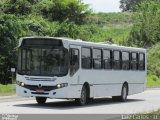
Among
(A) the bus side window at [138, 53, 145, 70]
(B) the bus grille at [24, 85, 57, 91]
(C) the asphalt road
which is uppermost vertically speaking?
(A) the bus side window at [138, 53, 145, 70]

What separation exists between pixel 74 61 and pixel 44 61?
1.26m

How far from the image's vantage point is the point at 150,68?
64250 millimetres

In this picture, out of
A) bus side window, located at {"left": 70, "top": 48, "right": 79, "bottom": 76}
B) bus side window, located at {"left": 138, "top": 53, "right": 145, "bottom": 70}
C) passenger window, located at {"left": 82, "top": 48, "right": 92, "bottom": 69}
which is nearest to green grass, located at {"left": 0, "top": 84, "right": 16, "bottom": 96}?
bus side window, located at {"left": 138, "top": 53, "right": 145, "bottom": 70}

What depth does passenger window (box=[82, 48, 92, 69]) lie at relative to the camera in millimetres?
25297

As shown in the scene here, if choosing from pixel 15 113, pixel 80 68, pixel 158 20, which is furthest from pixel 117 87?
pixel 158 20

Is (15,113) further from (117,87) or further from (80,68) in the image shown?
(117,87)

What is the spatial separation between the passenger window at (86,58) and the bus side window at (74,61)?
0.66 m

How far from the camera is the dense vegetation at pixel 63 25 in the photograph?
40.8 m

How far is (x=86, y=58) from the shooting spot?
25547mm

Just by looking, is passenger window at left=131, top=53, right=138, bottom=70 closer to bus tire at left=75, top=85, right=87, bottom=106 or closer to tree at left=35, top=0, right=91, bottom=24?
bus tire at left=75, top=85, right=87, bottom=106

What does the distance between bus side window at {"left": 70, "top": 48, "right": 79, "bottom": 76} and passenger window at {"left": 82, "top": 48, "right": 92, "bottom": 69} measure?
2.17 feet

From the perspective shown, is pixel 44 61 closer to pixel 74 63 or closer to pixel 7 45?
pixel 74 63

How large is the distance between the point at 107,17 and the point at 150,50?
42.9m

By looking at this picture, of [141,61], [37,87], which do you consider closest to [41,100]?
[37,87]
